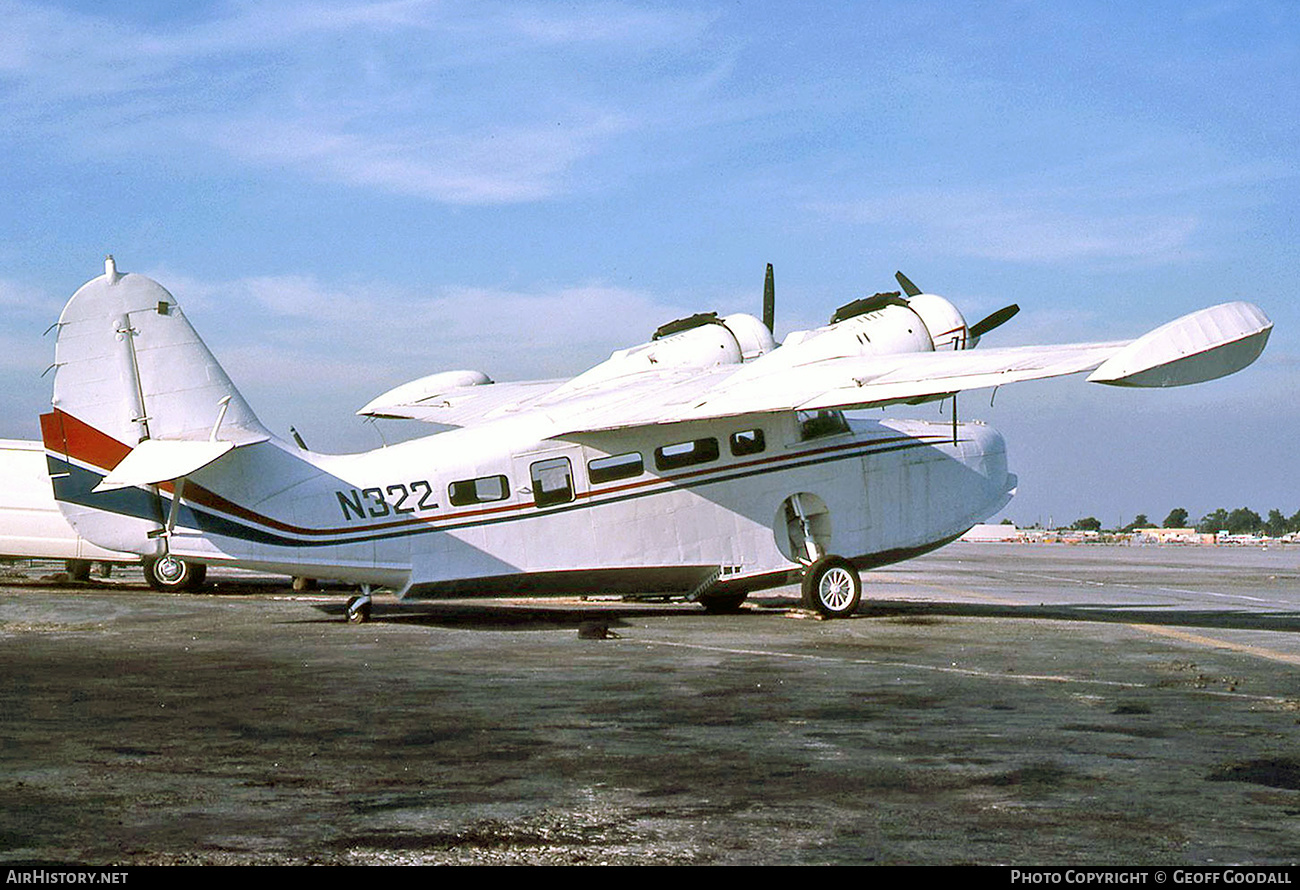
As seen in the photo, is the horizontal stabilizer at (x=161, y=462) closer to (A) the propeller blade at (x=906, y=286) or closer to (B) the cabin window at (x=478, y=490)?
(B) the cabin window at (x=478, y=490)

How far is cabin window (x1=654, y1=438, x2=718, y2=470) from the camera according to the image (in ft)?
73.4

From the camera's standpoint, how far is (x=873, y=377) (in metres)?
20.0

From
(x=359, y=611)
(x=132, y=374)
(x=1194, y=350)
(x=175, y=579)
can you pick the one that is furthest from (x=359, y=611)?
(x=1194, y=350)

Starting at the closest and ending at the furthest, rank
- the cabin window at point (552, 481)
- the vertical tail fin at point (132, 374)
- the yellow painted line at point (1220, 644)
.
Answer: the yellow painted line at point (1220, 644) → the vertical tail fin at point (132, 374) → the cabin window at point (552, 481)

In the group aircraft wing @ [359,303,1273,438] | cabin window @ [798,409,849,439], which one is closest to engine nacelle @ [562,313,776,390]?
aircraft wing @ [359,303,1273,438]

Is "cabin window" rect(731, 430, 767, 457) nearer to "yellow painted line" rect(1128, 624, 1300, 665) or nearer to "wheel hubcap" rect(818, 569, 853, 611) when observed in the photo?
"wheel hubcap" rect(818, 569, 853, 611)

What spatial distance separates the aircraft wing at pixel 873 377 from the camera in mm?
16344

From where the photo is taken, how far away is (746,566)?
75.5ft

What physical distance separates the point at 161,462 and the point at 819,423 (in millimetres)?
11169

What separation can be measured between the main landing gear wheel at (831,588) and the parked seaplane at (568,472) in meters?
0.04

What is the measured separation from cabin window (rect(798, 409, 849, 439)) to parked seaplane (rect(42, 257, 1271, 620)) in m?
0.03

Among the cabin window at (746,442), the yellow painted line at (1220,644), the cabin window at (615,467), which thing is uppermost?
the cabin window at (746,442)

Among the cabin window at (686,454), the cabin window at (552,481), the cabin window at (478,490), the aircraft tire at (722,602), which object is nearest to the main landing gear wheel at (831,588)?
the aircraft tire at (722,602)
